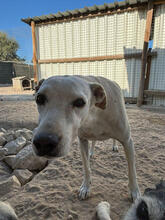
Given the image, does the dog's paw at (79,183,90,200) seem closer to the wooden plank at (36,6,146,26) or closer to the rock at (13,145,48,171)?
the rock at (13,145,48,171)

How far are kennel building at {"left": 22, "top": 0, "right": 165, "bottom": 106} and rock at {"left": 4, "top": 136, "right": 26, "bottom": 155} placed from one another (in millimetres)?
5317

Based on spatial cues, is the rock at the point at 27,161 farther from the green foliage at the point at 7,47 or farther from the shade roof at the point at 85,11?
the green foliage at the point at 7,47

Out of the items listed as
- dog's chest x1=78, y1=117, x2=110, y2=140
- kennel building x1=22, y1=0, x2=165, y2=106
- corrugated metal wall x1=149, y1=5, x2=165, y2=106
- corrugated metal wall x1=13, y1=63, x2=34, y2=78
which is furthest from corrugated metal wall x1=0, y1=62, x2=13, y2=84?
dog's chest x1=78, y1=117, x2=110, y2=140

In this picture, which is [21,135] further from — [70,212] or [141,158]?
[141,158]

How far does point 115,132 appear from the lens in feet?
5.65

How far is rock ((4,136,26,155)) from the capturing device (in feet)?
10.0

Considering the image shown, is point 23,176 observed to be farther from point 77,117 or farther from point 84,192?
point 77,117

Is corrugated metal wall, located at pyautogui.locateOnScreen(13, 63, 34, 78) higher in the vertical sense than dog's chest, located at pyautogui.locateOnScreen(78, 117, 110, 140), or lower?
higher

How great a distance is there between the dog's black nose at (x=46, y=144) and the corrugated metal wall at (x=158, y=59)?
6821mm

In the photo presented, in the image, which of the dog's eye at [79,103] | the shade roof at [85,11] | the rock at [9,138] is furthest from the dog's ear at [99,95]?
the shade roof at [85,11]

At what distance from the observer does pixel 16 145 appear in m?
3.13

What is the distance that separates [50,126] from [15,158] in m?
2.01

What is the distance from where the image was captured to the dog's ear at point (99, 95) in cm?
156

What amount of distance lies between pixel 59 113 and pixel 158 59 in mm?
6765
